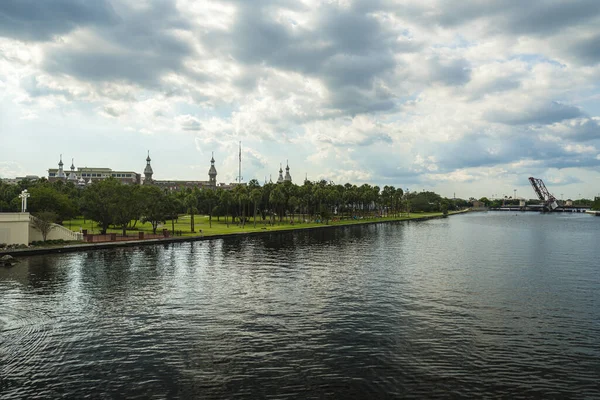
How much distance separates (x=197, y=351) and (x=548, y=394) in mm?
19332

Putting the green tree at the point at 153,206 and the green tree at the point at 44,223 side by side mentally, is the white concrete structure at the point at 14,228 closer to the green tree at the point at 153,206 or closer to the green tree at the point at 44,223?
the green tree at the point at 44,223

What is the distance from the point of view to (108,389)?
20.5 m

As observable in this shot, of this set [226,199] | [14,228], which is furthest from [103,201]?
[226,199]

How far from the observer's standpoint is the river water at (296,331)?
21.3m

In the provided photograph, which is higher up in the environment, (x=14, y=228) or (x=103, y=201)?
(x=103, y=201)

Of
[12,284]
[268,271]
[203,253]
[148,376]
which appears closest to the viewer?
[148,376]

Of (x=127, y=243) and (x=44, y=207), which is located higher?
(x=44, y=207)

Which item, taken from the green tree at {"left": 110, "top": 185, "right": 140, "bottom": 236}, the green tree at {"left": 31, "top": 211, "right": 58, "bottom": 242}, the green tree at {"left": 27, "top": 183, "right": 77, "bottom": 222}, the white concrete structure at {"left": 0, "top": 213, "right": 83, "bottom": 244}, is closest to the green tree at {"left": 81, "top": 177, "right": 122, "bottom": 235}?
the green tree at {"left": 110, "top": 185, "right": 140, "bottom": 236}

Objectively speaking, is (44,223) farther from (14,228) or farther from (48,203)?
(48,203)

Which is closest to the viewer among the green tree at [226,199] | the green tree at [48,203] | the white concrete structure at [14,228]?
the white concrete structure at [14,228]

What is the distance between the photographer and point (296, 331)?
2931 cm

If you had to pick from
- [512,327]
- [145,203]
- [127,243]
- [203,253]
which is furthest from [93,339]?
[145,203]

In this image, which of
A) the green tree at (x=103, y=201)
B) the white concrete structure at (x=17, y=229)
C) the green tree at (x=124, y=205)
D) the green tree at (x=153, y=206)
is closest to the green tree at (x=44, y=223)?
the white concrete structure at (x=17, y=229)

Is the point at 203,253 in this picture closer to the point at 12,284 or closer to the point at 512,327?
the point at 12,284
